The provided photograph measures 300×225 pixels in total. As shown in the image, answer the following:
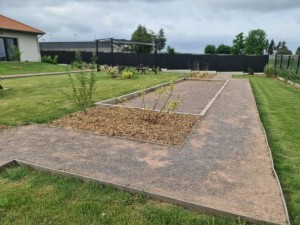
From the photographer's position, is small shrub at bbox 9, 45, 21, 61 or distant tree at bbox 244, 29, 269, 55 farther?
distant tree at bbox 244, 29, 269, 55

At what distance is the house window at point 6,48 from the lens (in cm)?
2194

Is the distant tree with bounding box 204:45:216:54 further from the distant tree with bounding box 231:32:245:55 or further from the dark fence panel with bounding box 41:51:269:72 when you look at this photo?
the dark fence panel with bounding box 41:51:269:72

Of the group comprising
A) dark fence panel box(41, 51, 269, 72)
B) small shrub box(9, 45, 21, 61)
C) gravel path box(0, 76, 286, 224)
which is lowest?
gravel path box(0, 76, 286, 224)

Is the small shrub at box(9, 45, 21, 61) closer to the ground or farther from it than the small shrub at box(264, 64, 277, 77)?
farther from it

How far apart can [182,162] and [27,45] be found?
2452 centimetres

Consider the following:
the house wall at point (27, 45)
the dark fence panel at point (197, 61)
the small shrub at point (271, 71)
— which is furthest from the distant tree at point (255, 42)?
the house wall at point (27, 45)

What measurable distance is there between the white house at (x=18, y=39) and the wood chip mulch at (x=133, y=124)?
18429 millimetres

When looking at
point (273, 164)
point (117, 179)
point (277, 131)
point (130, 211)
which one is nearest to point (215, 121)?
point (277, 131)

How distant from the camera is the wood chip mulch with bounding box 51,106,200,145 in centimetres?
494

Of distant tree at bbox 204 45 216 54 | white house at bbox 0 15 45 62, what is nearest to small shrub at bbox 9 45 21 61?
white house at bbox 0 15 45 62

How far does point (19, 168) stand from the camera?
354cm

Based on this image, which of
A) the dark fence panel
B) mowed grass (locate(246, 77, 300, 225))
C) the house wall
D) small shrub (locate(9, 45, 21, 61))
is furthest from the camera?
the dark fence panel

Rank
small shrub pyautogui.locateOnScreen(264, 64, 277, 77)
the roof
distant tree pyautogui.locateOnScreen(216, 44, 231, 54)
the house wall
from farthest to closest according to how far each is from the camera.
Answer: distant tree pyautogui.locateOnScreen(216, 44, 231, 54)
the house wall
the roof
small shrub pyautogui.locateOnScreen(264, 64, 277, 77)

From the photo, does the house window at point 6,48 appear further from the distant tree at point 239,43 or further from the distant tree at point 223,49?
the distant tree at point 239,43
